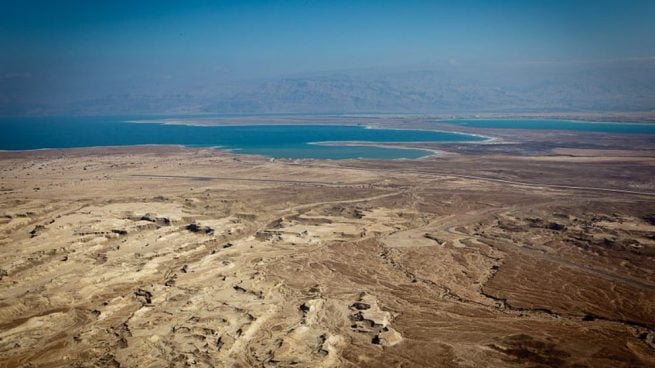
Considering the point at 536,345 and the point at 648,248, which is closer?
the point at 536,345

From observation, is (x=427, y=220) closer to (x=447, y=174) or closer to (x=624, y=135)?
(x=447, y=174)

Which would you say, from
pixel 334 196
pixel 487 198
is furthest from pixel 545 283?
pixel 334 196

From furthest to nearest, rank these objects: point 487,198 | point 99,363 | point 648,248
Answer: point 487,198, point 648,248, point 99,363

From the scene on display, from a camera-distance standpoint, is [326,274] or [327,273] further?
[327,273]

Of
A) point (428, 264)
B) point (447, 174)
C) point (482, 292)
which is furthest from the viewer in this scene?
point (447, 174)
